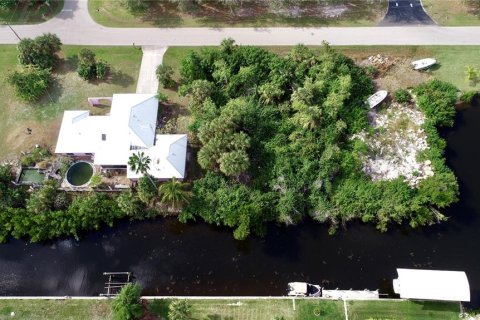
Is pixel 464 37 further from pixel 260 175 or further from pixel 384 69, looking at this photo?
pixel 260 175

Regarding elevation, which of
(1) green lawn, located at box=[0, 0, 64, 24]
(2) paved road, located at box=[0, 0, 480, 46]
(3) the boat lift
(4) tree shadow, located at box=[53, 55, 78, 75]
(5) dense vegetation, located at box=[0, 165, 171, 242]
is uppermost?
(1) green lawn, located at box=[0, 0, 64, 24]

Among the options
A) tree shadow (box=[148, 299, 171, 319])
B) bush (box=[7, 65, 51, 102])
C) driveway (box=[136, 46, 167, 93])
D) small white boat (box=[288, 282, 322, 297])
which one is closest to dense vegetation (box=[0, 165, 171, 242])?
tree shadow (box=[148, 299, 171, 319])

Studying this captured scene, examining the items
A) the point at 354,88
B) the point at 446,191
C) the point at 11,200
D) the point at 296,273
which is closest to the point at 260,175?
the point at 296,273

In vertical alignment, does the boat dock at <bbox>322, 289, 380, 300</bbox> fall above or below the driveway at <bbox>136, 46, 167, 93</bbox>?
below

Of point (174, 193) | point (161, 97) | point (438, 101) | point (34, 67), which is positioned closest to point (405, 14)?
point (438, 101)

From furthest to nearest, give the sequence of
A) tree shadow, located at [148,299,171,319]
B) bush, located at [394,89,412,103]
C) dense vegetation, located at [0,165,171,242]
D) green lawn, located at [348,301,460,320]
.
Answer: bush, located at [394,89,412,103] < dense vegetation, located at [0,165,171,242] < tree shadow, located at [148,299,171,319] < green lawn, located at [348,301,460,320]

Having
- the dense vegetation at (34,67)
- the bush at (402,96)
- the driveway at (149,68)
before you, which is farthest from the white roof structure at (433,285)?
the dense vegetation at (34,67)

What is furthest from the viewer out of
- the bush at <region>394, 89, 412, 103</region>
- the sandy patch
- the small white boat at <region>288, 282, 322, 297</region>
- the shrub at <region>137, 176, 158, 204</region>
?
the bush at <region>394, 89, 412, 103</region>

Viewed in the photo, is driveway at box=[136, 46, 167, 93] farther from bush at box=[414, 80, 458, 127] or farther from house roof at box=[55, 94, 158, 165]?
bush at box=[414, 80, 458, 127]
